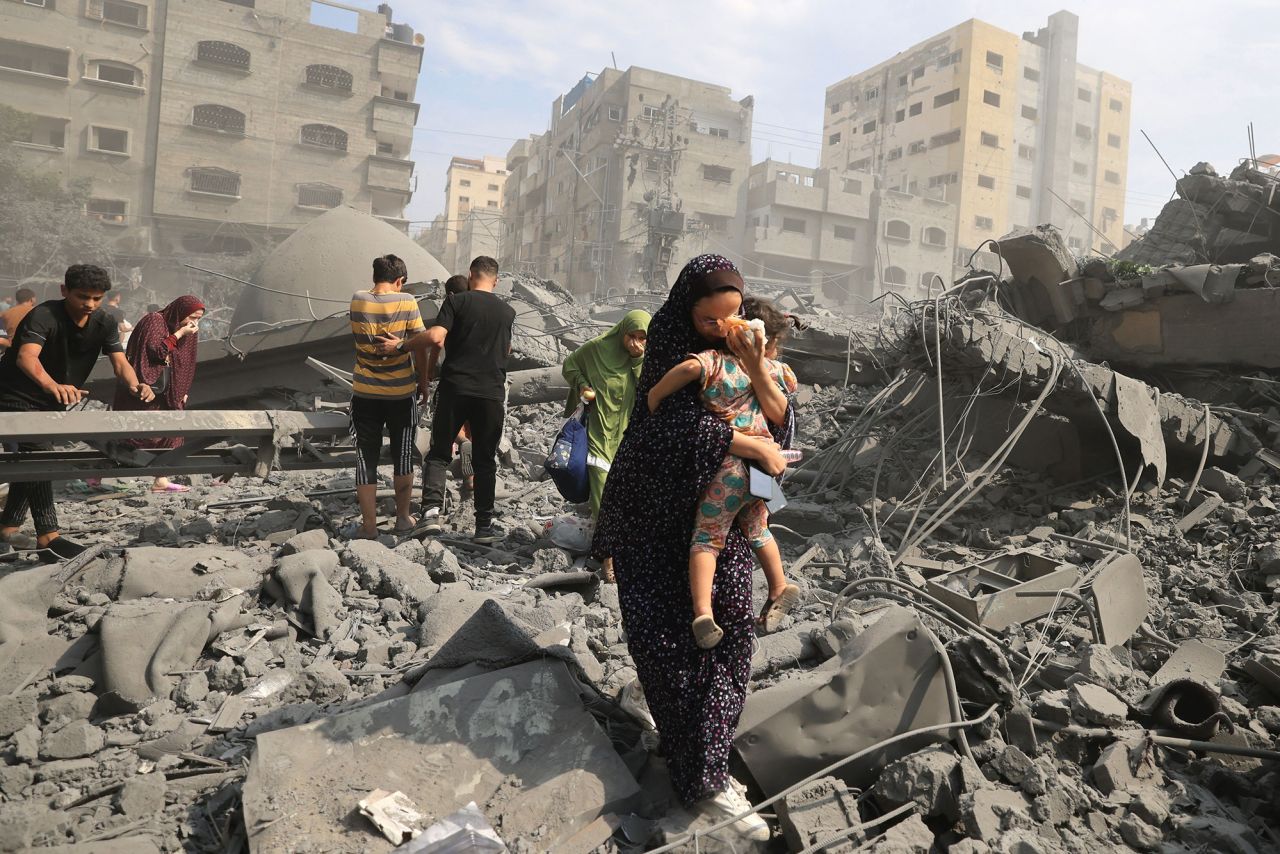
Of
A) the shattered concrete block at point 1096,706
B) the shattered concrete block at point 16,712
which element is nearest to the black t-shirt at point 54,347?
the shattered concrete block at point 16,712

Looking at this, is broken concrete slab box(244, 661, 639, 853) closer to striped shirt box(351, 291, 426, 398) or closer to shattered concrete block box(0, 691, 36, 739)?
shattered concrete block box(0, 691, 36, 739)

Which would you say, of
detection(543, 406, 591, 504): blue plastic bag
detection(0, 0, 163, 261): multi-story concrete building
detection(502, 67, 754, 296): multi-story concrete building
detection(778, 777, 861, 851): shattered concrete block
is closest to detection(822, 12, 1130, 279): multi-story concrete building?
detection(502, 67, 754, 296): multi-story concrete building

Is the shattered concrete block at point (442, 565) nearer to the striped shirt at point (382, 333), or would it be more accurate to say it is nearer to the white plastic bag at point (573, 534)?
the white plastic bag at point (573, 534)

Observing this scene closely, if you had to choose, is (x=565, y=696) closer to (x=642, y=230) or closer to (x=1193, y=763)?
(x=1193, y=763)

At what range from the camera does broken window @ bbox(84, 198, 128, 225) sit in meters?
30.7

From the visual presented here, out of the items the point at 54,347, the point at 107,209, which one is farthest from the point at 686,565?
the point at 107,209

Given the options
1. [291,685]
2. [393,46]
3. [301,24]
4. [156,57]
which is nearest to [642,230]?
[393,46]

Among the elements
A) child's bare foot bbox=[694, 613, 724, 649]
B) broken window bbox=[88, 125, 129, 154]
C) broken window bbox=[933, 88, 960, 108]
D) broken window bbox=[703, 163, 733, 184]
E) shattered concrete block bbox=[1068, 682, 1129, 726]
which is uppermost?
broken window bbox=[933, 88, 960, 108]

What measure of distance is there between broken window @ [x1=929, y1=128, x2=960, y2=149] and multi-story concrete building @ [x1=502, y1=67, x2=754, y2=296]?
1205cm

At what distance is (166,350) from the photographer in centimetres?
586

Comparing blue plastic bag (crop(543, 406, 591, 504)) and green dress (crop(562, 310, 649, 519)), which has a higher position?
green dress (crop(562, 310, 649, 519))

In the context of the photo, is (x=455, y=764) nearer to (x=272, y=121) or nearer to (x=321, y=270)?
(x=321, y=270)

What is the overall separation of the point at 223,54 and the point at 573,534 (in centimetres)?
3623

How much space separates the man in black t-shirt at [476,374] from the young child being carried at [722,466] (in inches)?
109
